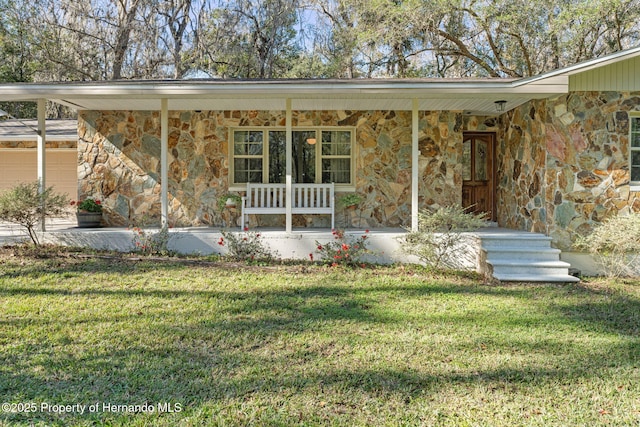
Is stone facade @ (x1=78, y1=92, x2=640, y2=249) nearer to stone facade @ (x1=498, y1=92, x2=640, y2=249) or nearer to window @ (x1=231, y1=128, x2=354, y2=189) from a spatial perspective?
window @ (x1=231, y1=128, x2=354, y2=189)

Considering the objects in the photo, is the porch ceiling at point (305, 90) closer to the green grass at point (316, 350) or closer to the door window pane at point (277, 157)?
the door window pane at point (277, 157)

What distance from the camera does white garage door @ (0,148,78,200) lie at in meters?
11.5

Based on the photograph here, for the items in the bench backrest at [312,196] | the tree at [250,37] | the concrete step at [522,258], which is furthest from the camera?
the tree at [250,37]

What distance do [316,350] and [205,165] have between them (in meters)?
6.00

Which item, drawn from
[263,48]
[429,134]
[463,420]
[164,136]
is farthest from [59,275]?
[263,48]

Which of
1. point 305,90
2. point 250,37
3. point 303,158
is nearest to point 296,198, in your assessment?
point 303,158

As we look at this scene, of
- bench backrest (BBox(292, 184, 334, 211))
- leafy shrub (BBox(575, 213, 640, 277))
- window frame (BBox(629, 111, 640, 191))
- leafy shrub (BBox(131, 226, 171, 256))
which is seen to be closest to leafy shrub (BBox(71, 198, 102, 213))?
leafy shrub (BBox(131, 226, 171, 256))

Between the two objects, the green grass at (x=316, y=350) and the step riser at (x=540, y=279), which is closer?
the green grass at (x=316, y=350)

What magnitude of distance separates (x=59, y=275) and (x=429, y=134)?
21.8 feet

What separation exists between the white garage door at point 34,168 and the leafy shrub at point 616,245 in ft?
38.7

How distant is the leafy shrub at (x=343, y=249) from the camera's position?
257 inches

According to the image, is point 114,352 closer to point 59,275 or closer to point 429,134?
point 59,275

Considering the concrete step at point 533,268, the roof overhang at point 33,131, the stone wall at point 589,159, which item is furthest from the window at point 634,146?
the roof overhang at point 33,131

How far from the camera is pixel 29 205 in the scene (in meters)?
6.49
